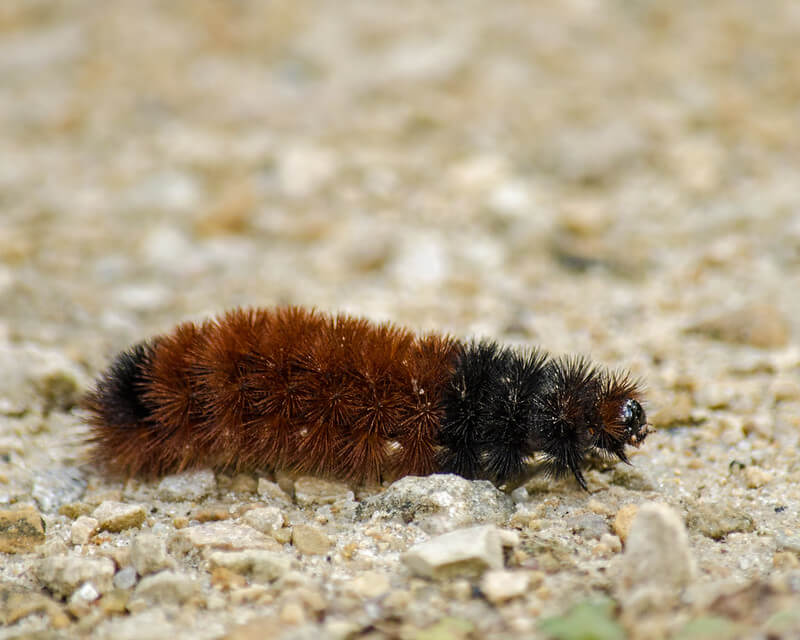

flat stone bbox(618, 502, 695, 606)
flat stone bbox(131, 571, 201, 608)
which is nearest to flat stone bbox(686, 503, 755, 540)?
flat stone bbox(618, 502, 695, 606)

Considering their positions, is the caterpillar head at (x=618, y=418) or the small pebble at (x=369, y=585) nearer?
the small pebble at (x=369, y=585)

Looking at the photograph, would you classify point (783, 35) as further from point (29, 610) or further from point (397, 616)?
point (29, 610)

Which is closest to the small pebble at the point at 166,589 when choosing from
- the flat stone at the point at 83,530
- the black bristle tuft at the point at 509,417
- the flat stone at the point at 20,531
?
the flat stone at the point at 83,530

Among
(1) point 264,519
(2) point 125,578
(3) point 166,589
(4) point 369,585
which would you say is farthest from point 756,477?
(2) point 125,578

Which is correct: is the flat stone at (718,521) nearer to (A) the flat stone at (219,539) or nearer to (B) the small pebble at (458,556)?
(B) the small pebble at (458,556)

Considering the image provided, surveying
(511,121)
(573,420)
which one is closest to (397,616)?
(573,420)

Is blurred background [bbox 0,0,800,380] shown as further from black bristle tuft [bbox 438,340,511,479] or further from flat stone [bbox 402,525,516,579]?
flat stone [bbox 402,525,516,579]
